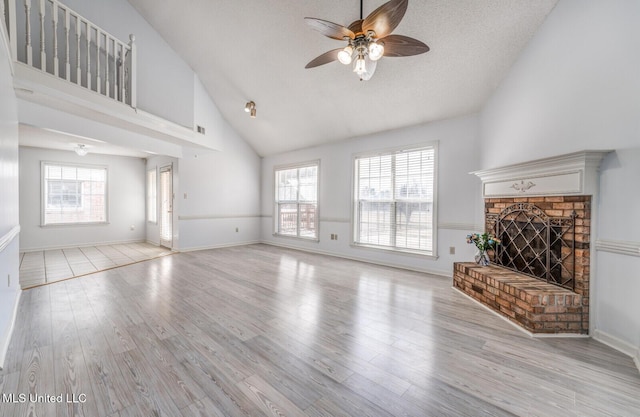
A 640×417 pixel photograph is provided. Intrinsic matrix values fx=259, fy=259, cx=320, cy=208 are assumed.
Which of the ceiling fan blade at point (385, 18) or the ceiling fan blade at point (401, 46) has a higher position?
the ceiling fan blade at point (385, 18)

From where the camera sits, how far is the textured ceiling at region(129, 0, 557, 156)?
9.59 ft

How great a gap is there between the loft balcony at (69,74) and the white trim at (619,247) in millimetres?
5728

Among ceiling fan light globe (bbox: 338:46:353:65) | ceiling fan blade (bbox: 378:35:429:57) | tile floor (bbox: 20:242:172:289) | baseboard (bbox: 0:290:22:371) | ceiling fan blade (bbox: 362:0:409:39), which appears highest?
ceiling fan blade (bbox: 362:0:409:39)

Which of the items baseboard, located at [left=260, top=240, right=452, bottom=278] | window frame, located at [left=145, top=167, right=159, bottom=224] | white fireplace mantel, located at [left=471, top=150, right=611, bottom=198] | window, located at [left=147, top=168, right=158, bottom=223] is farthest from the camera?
window, located at [left=147, top=168, right=158, bottom=223]

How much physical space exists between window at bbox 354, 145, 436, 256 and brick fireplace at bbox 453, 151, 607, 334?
1010 millimetres

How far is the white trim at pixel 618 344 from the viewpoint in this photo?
6.35 feet

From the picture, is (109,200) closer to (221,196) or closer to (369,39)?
(221,196)

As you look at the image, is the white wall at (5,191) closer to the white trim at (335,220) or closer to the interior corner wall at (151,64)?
the interior corner wall at (151,64)

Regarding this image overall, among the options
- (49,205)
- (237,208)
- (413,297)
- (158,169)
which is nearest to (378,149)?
(413,297)

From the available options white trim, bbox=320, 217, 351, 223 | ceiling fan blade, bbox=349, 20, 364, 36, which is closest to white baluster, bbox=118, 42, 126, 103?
ceiling fan blade, bbox=349, 20, 364, 36

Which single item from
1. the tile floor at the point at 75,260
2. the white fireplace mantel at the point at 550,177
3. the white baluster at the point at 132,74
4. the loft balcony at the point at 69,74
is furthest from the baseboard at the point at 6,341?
the white fireplace mantel at the point at 550,177

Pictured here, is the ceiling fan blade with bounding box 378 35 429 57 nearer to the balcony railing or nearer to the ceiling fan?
the ceiling fan

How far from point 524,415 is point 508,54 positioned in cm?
367

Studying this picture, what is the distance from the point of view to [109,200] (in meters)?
6.68
